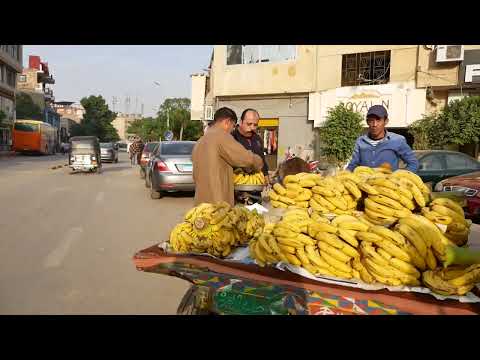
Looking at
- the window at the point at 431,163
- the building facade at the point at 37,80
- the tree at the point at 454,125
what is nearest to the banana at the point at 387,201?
the window at the point at 431,163

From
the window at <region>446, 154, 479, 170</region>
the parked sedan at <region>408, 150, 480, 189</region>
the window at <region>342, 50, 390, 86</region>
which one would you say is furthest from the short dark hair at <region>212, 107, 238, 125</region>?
the window at <region>342, 50, 390, 86</region>

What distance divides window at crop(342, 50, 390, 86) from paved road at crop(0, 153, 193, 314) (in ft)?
37.9

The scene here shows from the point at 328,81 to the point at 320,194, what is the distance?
58.7 ft

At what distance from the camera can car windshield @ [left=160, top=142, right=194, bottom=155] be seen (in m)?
11.0

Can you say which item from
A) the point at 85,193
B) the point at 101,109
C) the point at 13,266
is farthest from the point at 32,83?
the point at 13,266

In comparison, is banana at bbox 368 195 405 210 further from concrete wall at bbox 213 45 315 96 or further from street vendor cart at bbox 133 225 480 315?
concrete wall at bbox 213 45 315 96

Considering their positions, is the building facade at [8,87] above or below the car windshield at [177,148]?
above

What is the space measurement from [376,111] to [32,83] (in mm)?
78955

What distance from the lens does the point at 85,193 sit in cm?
1226

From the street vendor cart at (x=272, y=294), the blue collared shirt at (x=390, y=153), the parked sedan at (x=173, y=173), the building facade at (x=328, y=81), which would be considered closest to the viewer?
the street vendor cart at (x=272, y=294)

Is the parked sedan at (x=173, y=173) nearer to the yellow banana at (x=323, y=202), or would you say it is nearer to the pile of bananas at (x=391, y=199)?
the yellow banana at (x=323, y=202)

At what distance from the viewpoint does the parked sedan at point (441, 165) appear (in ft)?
30.5

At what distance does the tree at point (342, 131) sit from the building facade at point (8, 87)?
3664 centimetres

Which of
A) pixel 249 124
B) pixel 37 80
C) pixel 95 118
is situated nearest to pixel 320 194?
pixel 249 124
